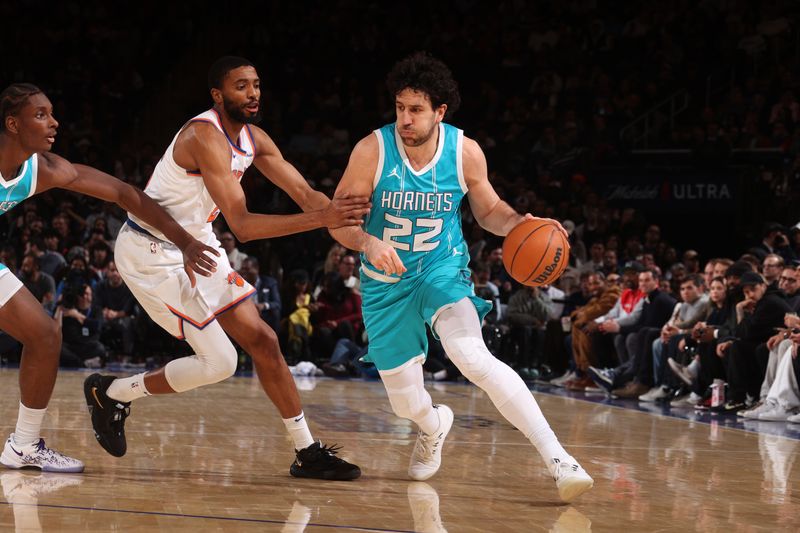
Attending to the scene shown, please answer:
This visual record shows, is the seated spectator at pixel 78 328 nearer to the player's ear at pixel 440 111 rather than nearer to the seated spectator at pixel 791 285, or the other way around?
the seated spectator at pixel 791 285

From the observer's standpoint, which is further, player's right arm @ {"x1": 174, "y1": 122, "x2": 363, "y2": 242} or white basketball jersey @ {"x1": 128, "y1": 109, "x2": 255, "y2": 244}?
white basketball jersey @ {"x1": 128, "y1": 109, "x2": 255, "y2": 244}

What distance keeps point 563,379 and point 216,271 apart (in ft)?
24.0

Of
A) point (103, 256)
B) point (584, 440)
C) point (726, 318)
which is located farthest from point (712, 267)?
point (103, 256)

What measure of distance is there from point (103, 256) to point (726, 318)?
7389 millimetres

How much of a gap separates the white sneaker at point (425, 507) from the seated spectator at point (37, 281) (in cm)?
837

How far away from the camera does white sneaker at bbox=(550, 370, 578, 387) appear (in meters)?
11.4

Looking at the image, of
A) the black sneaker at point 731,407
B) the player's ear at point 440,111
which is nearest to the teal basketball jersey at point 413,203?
the player's ear at point 440,111

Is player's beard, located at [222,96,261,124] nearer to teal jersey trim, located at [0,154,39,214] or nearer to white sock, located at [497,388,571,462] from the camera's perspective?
teal jersey trim, located at [0,154,39,214]

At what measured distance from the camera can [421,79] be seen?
182 inches

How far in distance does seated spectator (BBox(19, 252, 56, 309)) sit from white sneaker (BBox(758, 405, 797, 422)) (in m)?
7.86

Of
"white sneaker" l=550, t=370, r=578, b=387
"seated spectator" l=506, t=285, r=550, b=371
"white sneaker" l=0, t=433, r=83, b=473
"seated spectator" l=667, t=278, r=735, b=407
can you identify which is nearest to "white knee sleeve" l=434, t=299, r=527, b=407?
"white sneaker" l=0, t=433, r=83, b=473

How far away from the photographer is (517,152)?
16266mm

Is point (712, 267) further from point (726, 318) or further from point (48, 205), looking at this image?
point (48, 205)

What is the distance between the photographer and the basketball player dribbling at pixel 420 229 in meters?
4.62
